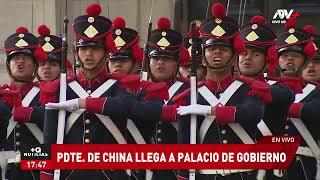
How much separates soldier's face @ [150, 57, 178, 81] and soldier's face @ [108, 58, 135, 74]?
1.14 feet

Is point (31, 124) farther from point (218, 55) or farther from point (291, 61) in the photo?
point (291, 61)

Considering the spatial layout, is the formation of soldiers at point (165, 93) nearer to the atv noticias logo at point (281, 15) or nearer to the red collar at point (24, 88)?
the red collar at point (24, 88)

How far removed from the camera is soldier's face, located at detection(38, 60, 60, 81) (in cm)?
739

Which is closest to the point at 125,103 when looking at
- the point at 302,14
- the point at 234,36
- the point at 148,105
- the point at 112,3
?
the point at 148,105

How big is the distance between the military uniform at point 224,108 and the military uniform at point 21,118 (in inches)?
51.5

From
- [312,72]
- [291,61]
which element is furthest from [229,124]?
[312,72]

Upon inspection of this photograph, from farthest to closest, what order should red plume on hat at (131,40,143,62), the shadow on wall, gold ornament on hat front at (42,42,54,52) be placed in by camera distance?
the shadow on wall < gold ornament on hat front at (42,42,54,52) < red plume on hat at (131,40,143,62)

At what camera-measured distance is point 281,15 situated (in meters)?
12.5

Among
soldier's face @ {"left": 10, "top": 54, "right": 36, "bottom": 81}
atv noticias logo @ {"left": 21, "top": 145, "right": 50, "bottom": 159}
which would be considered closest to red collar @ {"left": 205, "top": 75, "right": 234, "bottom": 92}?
atv noticias logo @ {"left": 21, "top": 145, "right": 50, "bottom": 159}

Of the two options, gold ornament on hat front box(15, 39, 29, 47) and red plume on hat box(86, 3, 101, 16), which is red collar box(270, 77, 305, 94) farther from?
gold ornament on hat front box(15, 39, 29, 47)

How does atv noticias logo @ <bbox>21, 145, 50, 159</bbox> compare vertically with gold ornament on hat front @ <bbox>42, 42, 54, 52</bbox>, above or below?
below

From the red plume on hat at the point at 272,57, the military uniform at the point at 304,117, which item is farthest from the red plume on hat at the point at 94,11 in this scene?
the military uniform at the point at 304,117

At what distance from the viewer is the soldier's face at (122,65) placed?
7.05 m

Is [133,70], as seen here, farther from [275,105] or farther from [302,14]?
[302,14]
